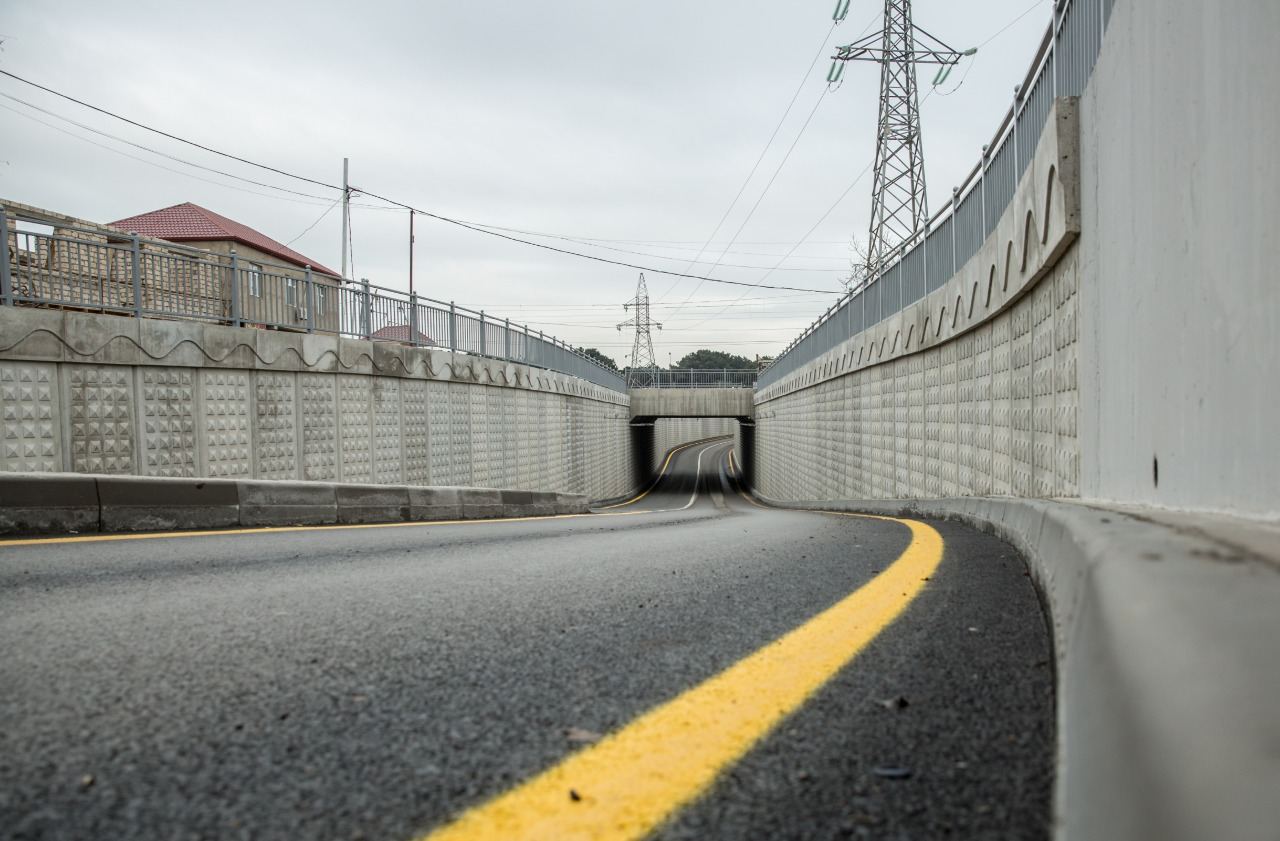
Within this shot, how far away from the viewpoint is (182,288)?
1268 centimetres

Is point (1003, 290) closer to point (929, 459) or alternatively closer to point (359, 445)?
point (929, 459)

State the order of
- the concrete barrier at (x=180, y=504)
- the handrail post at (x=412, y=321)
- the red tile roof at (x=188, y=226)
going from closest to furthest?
the concrete barrier at (x=180, y=504)
the handrail post at (x=412, y=321)
the red tile roof at (x=188, y=226)

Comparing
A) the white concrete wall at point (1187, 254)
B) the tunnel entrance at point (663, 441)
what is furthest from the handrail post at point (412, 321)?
the tunnel entrance at point (663, 441)

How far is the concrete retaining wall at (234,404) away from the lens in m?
10.8

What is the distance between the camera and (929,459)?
13.3 meters

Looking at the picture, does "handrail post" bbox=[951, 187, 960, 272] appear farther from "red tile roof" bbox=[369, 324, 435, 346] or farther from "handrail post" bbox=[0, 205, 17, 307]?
"handrail post" bbox=[0, 205, 17, 307]

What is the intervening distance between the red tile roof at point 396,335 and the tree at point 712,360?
135m

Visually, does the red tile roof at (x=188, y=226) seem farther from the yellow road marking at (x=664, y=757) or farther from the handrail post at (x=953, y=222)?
the yellow road marking at (x=664, y=757)

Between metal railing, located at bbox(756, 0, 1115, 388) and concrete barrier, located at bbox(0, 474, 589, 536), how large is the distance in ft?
27.7

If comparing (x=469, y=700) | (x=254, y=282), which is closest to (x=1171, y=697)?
(x=469, y=700)

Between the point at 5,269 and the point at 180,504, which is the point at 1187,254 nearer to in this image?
the point at 180,504

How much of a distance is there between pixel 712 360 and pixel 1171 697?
526 ft

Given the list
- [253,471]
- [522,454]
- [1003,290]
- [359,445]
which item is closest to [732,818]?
[1003,290]

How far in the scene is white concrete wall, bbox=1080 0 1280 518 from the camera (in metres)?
2.97
